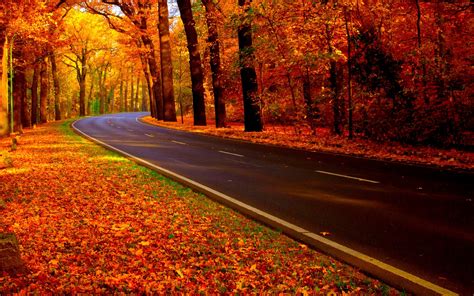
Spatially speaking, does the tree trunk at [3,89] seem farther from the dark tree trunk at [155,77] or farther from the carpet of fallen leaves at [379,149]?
the dark tree trunk at [155,77]

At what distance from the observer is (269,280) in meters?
4.42

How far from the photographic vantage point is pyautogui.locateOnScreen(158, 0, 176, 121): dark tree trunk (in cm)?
3609

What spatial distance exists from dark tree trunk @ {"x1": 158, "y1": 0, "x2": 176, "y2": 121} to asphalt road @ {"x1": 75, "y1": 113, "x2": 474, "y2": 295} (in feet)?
77.2

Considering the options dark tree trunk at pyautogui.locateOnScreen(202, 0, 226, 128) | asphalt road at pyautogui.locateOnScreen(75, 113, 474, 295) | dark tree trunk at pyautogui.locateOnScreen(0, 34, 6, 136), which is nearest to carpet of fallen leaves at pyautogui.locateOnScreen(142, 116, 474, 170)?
asphalt road at pyautogui.locateOnScreen(75, 113, 474, 295)

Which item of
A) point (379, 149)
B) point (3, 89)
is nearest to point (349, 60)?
Result: point (379, 149)

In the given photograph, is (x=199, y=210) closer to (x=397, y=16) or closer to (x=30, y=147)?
(x=30, y=147)

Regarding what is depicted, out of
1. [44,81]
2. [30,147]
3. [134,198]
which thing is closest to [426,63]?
[134,198]

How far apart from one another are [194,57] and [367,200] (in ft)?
82.0

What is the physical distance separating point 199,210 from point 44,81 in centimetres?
3787

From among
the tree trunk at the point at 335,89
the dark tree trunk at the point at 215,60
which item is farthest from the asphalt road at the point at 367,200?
the dark tree trunk at the point at 215,60

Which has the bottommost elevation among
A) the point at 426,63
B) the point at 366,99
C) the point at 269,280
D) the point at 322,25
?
the point at 269,280

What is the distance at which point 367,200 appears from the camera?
788cm

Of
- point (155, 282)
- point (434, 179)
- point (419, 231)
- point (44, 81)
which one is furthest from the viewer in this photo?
point (44, 81)

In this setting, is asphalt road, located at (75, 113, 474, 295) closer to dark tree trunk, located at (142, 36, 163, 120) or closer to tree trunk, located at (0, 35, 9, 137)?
tree trunk, located at (0, 35, 9, 137)
